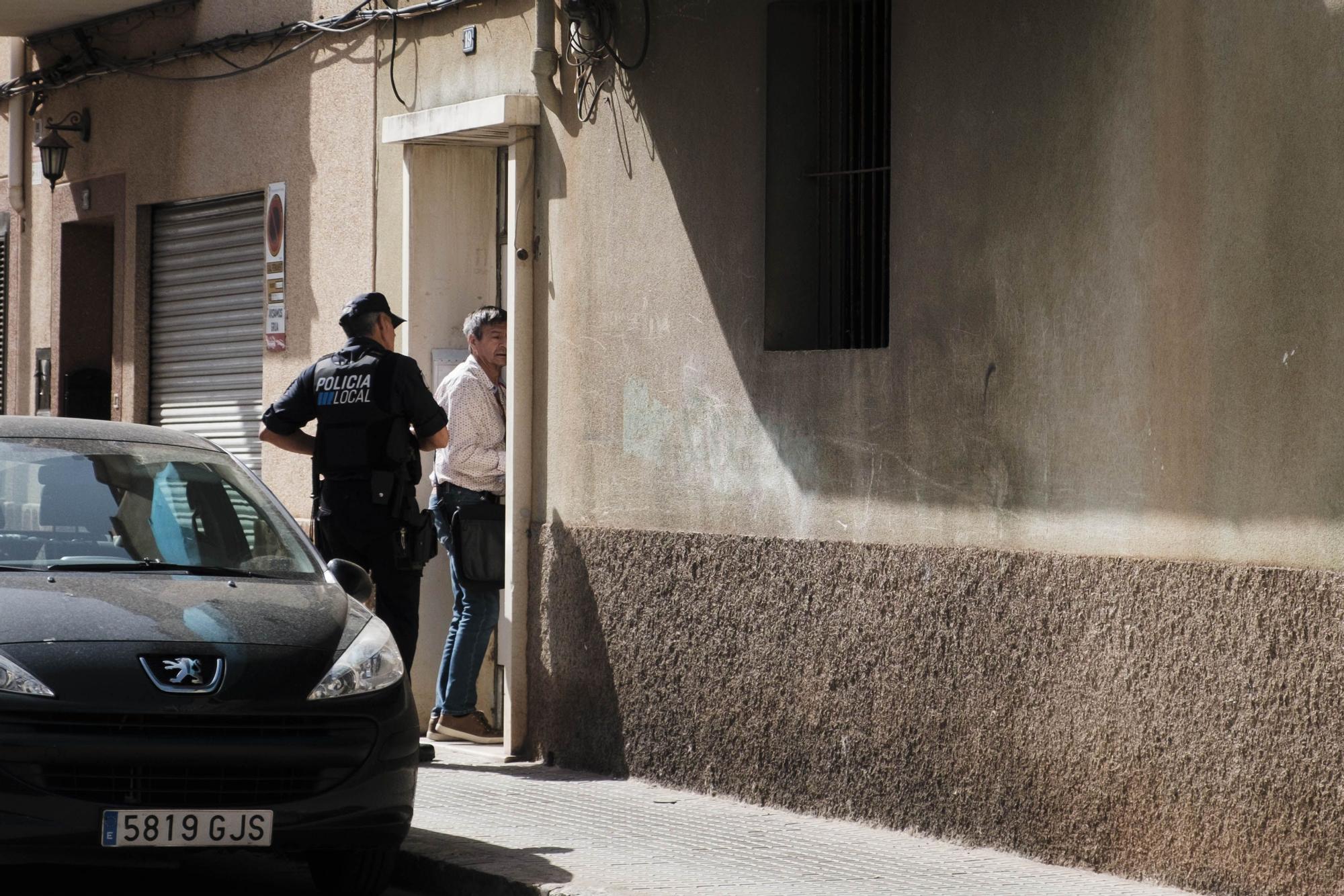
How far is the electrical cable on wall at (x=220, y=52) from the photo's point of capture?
10375mm

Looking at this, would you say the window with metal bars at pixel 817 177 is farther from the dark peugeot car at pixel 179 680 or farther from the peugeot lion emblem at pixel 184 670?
the peugeot lion emblem at pixel 184 670

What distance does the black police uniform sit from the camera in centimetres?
870

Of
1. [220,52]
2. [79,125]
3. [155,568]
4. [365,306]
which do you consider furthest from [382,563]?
[79,125]

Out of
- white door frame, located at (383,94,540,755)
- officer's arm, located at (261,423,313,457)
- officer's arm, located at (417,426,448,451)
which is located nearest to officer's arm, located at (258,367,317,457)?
officer's arm, located at (261,423,313,457)

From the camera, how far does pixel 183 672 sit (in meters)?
5.86

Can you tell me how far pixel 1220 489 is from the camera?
20.6 feet

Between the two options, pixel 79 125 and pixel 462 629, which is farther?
pixel 79 125

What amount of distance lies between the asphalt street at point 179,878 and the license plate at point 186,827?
56 cm

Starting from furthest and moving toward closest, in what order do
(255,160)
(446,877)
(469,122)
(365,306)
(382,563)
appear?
(255,160) < (469,122) < (365,306) < (382,563) < (446,877)

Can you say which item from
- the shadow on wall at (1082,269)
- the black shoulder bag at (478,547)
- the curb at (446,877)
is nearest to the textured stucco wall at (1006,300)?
the shadow on wall at (1082,269)

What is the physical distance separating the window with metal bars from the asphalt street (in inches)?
108

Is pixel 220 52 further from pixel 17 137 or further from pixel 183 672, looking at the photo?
pixel 183 672

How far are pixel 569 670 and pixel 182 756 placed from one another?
3.34 meters

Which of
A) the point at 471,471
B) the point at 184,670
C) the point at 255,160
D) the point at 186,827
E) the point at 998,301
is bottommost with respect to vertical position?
the point at 186,827
